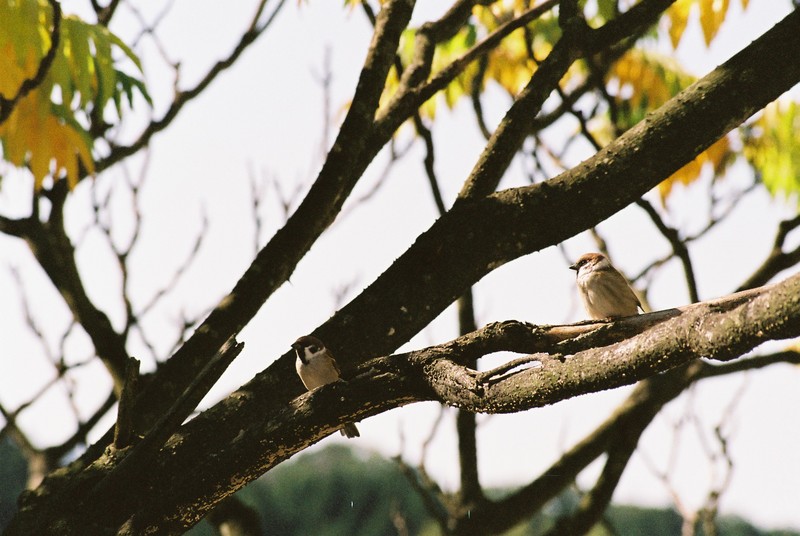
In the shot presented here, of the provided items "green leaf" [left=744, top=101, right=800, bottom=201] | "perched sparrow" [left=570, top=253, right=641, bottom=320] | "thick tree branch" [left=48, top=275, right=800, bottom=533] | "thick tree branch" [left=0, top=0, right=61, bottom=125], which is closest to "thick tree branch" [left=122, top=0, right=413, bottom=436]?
"thick tree branch" [left=48, top=275, right=800, bottom=533]

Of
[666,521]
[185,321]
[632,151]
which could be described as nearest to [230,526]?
[185,321]

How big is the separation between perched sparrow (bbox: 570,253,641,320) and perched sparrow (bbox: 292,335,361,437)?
140cm

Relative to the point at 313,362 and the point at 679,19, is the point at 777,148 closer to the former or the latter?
the point at 679,19

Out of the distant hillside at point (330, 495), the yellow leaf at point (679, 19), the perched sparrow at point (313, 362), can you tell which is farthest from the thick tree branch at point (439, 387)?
the distant hillside at point (330, 495)

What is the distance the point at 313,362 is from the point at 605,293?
1.57 m

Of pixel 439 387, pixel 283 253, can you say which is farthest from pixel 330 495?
pixel 439 387

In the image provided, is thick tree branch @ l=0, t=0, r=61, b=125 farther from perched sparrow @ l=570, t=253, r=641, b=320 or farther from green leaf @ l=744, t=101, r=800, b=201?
green leaf @ l=744, t=101, r=800, b=201

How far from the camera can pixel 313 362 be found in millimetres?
3725

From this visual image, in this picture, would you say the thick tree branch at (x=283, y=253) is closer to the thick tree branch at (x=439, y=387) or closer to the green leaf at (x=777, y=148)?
the thick tree branch at (x=439, y=387)

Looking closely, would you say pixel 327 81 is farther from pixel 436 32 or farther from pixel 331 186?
pixel 331 186

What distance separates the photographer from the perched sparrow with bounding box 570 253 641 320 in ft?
14.1

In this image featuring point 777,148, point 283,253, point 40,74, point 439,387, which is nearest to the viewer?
point 439,387

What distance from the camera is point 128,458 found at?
278 cm

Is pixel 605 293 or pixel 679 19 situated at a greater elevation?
pixel 679 19
